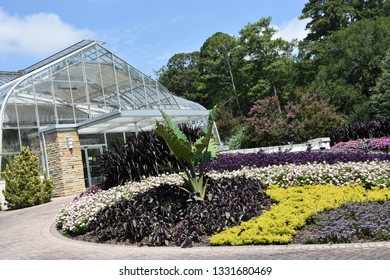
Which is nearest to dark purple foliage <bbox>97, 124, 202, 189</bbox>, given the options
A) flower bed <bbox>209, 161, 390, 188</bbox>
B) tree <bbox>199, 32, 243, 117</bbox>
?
flower bed <bbox>209, 161, 390, 188</bbox>

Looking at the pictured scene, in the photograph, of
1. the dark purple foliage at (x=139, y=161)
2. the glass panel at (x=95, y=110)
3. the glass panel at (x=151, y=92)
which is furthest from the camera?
the glass panel at (x=151, y=92)

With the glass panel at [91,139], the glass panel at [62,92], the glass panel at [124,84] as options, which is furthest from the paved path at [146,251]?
the glass panel at [124,84]

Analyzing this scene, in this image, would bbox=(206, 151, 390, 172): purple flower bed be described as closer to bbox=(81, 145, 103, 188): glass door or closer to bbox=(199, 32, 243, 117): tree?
bbox=(81, 145, 103, 188): glass door

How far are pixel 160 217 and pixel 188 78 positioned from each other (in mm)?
44974

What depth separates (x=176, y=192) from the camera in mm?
8758

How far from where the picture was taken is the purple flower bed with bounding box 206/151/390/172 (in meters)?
11.0

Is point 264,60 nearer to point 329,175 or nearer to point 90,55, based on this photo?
point 90,55

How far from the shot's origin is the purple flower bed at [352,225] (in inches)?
229

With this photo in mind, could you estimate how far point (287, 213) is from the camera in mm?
7070

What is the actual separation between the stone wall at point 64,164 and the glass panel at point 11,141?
1.67m

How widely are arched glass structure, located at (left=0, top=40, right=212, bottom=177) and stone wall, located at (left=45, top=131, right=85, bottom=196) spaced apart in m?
0.44

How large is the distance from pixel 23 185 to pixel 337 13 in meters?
39.7

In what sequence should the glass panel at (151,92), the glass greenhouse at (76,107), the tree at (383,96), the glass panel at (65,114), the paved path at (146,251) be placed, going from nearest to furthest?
the paved path at (146,251) → the glass greenhouse at (76,107) → the glass panel at (65,114) → the glass panel at (151,92) → the tree at (383,96)

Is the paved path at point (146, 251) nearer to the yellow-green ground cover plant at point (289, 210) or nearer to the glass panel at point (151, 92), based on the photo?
the yellow-green ground cover plant at point (289, 210)
